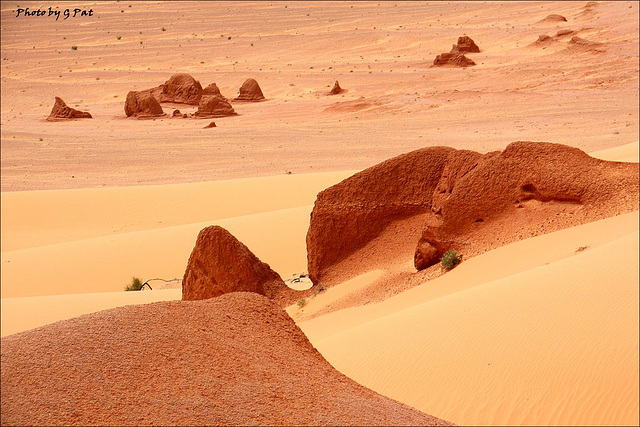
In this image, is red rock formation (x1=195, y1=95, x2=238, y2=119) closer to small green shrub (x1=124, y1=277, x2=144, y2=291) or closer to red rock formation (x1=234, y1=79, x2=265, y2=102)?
red rock formation (x1=234, y1=79, x2=265, y2=102)

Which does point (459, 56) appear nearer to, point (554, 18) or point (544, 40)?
point (544, 40)

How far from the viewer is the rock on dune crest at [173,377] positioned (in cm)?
377

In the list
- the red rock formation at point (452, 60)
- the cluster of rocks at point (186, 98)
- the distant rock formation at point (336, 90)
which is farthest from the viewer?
the red rock formation at point (452, 60)

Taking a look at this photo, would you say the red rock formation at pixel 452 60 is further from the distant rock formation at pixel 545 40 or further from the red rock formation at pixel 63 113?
the red rock formation at pixel 63 113

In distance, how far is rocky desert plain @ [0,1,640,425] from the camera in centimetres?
434

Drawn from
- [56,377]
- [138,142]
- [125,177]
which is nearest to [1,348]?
[56,377]

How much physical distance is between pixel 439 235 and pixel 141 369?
7.73 meters

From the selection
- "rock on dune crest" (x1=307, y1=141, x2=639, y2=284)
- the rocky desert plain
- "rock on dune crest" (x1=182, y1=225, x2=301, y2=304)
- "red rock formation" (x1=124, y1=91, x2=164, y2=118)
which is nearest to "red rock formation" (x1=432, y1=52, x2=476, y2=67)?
the rocky desert plain

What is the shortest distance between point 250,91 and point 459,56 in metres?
11.7

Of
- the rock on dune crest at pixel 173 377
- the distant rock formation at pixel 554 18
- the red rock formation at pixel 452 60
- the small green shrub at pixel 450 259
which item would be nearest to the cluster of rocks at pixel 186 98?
the red rock formation at pixel 452 60

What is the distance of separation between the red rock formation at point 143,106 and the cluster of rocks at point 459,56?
15.8m

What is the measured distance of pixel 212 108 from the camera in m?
42.4

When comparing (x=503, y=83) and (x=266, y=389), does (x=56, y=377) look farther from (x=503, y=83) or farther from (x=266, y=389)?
(x=503, y=83)

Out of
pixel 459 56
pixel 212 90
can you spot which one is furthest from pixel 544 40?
pixel 212 90
